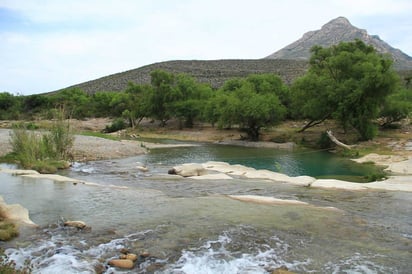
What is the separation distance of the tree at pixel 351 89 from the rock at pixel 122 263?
4151 centimetres

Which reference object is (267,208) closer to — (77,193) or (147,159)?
(77,193)

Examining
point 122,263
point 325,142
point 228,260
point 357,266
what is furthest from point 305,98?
point 122,263

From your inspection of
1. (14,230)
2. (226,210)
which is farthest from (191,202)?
(14,230)

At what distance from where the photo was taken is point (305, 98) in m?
54.7

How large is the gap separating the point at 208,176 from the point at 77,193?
8983 mm

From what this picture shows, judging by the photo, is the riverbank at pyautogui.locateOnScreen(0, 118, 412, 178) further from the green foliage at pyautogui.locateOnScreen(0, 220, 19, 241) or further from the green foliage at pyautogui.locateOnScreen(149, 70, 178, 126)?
the green foliage at pyautogui.locateOnScreen(0, 220, 19, 241)

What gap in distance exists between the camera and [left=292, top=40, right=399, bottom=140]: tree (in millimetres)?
47125

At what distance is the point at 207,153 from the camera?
44.3 meters

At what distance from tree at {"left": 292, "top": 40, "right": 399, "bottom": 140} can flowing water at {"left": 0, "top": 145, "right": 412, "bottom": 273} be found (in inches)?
1117

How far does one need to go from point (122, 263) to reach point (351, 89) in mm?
42621

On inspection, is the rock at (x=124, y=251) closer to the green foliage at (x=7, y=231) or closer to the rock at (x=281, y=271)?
the green foliage at (x=7, y=231)

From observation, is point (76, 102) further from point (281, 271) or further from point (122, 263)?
point (281, 271)

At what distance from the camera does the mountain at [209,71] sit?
11324cm

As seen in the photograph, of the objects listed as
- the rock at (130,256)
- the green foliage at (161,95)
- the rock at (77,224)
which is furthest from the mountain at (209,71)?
the rock at (130,256)
